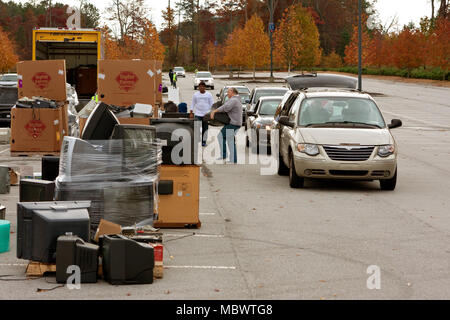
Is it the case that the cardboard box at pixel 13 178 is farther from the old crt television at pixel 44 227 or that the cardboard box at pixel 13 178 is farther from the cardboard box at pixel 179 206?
the old crt television at pixel 44 227

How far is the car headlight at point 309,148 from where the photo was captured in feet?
45.9

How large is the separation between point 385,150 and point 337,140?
857 mm

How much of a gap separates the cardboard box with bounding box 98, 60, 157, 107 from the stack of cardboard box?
6.26ft

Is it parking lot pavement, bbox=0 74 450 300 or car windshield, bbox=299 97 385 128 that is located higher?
car windshield, bbox=299 97 385 128

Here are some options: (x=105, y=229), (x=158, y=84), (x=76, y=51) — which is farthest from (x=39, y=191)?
(x=76, y=51)

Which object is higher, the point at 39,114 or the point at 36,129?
the point at 39,114

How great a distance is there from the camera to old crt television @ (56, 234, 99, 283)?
7.38m

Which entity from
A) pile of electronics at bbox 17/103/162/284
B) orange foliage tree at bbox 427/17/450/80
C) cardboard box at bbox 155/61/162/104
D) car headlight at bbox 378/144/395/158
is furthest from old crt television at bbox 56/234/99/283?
orange foliage tree at bbox 427/17/450/80

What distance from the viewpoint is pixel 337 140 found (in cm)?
1400

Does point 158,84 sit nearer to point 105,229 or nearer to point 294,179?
point 294,179

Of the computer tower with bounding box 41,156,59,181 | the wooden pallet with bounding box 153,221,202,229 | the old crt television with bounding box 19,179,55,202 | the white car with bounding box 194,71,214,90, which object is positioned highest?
the white car with bounding box 194,71,214,90

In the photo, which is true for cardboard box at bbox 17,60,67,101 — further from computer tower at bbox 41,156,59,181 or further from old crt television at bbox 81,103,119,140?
old crt television at bbox 81,103,119,140
